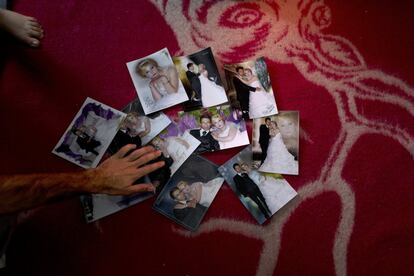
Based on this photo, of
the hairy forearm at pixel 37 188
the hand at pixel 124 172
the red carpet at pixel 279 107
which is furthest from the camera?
the red carpet at pixel 279 107

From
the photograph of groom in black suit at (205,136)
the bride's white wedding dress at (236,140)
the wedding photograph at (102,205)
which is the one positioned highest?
the photograph of groom in black suit at (205,136)

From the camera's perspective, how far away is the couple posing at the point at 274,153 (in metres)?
1.14

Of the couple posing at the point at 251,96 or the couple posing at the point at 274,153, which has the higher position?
the couple posing at the point at 251,96

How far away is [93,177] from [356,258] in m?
0.81

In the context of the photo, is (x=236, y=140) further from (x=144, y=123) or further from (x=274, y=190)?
(x=144, y=123)

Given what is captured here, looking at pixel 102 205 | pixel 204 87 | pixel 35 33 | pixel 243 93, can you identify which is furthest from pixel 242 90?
pixel 35 33

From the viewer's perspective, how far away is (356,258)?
111cm

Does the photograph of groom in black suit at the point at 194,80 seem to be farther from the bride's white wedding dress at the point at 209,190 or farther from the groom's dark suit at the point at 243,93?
the bride's white wedding dress at the point at 209,190

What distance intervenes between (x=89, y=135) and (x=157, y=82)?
276 millimetres

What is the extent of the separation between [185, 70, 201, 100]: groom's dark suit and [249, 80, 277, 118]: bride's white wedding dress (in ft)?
0.55

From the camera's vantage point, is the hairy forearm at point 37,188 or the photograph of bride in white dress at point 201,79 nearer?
the hairy forearm at point 37,188

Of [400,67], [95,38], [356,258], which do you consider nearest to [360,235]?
[356,258]

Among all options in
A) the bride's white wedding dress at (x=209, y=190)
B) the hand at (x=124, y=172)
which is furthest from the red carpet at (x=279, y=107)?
the hand at (x=124, y=172)

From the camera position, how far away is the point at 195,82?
3.91 feet
